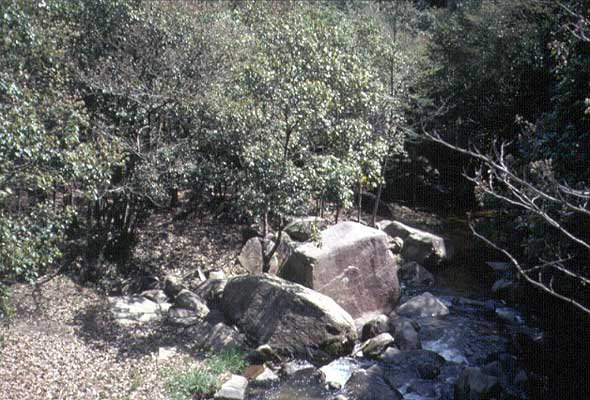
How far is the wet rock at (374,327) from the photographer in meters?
13.0

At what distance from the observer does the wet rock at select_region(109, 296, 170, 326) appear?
495 inches

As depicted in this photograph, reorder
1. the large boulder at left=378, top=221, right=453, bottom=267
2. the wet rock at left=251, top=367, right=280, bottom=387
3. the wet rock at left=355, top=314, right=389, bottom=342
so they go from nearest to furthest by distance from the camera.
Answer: the wet rock at left=251, top=367, right=280, bottom=387 < the wet rock at left=355, top=314, right=389, bottom=342 < the large boulder at left=378, top=221, right=453, bottom=267

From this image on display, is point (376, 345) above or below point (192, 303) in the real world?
above

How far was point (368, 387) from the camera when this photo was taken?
10.9 m

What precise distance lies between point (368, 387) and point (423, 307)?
13.7 feet

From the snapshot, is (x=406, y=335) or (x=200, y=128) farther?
(x=200, y=128)

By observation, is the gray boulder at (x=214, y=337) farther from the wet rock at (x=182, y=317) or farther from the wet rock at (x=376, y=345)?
the wet rock at (x=376, y=345)

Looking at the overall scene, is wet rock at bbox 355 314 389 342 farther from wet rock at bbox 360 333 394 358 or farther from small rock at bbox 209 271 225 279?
small rock at bbox 209 271 225 279

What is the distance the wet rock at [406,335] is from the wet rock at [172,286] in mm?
5220

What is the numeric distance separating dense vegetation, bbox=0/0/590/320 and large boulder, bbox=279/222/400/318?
1.00 meters

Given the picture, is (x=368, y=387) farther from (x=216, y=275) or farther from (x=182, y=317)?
(x=216, y=275)

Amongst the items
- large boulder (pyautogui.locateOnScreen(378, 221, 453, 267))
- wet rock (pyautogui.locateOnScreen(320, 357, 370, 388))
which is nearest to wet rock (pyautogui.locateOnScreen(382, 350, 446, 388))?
wet rock (pyautogui.locateOnScreen(320, 357, 370, 388))

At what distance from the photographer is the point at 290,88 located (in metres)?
11.6

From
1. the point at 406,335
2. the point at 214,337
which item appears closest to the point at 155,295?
the point at 214,337
